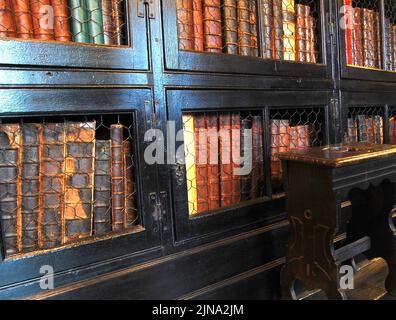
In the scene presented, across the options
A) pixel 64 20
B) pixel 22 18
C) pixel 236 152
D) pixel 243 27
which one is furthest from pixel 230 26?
pixel 22 18

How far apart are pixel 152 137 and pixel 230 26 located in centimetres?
54

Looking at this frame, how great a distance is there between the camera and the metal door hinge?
940 mm

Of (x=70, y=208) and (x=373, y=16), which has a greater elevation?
(x=373, y=16)

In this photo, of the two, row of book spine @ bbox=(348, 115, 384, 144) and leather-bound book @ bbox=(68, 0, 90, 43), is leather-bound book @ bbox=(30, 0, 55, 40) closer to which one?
leather-bound book @ bbox=(68, 0, 90, 43)

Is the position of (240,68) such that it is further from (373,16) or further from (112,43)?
(373,16)

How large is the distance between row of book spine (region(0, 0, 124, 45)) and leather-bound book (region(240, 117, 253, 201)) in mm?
570

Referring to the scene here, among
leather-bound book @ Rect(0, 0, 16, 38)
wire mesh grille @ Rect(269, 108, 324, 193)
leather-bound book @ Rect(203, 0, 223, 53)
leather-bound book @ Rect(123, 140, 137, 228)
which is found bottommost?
leather-bound book @ Rect(123, 140, 137, 228)

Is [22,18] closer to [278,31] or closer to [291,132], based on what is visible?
[278,31]

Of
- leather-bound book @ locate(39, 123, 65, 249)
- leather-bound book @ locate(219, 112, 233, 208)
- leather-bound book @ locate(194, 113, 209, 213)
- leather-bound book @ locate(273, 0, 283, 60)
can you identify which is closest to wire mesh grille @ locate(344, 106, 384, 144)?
leather-bound book @ locate(273, 0, 283, 60)

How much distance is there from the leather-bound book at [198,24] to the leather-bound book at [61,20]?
0.43m

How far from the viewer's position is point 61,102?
33.1 inches

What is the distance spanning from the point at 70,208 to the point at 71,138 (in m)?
0.21

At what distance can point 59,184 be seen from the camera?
0.88 m
